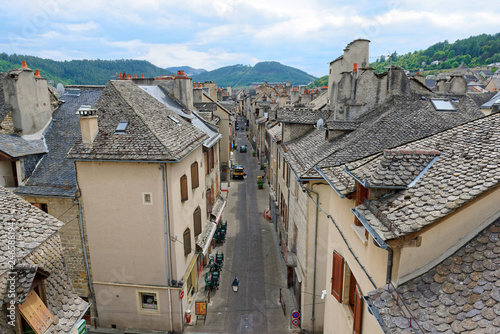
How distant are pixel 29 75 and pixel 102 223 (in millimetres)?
9034

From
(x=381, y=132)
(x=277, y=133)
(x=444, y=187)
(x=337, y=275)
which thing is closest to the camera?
(x=444, y=187)

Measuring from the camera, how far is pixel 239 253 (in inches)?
1022

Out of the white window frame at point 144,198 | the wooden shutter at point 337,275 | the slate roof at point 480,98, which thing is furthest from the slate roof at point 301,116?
the slate roof at point 480,98

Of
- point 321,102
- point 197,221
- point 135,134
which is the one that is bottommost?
point 197,221

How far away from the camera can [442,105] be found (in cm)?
1872

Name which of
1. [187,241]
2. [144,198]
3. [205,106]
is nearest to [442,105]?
[187,241]

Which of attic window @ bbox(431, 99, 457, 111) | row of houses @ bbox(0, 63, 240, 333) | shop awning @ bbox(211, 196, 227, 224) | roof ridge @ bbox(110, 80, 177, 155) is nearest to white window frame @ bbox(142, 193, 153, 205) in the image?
row of houses @ bbox(0, 63, 240, 333)

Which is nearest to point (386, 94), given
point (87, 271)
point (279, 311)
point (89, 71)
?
point (279, 311)

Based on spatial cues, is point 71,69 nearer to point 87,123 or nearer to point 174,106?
point 174,106

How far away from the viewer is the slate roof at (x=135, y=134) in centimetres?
1509

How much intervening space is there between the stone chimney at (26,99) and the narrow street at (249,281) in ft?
44.6

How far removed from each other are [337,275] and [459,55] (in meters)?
202

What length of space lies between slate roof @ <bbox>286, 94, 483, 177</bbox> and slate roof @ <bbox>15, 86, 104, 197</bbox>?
11507mm

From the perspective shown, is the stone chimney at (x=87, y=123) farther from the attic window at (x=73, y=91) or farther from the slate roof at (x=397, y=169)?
the slate roof at (x=397, y=169)
